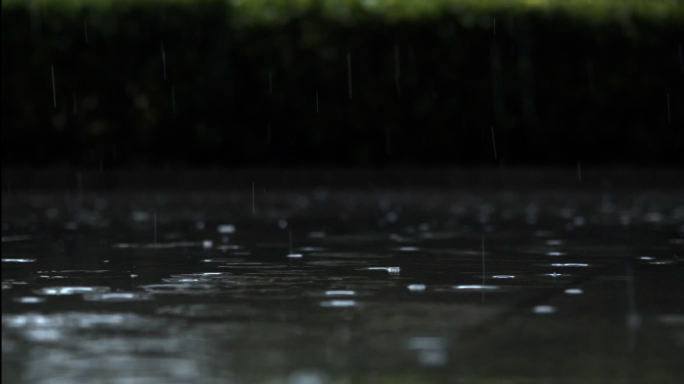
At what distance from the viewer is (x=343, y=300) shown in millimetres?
5426

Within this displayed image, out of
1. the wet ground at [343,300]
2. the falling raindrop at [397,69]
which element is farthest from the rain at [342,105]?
the wet ground at [343,300]

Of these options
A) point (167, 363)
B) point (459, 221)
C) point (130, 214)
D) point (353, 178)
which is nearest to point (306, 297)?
point (167, 363)

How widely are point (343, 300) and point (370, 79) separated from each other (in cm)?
1226

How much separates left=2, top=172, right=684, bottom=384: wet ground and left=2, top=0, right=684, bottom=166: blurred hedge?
6.03m

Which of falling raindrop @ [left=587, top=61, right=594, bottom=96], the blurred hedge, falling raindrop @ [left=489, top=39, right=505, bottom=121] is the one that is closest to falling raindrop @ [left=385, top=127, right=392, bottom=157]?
the blurred hedge

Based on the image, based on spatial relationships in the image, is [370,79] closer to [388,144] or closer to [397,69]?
[397,69]

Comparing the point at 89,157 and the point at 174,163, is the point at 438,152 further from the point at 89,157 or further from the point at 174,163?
the point at 89,157

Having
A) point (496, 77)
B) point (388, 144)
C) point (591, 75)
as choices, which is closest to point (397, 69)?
point (388, 144)

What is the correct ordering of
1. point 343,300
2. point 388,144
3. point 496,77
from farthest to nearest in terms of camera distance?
point 388,144 < point 496,77 < point 343,300

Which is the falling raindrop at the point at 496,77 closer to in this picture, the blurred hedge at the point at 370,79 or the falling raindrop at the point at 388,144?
the blurred hedge at the point at 370,79

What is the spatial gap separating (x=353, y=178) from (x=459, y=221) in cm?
638

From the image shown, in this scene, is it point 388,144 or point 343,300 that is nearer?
point 343,300

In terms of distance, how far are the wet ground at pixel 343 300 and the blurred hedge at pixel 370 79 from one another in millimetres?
6031

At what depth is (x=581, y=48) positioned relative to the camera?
57.6 ft
